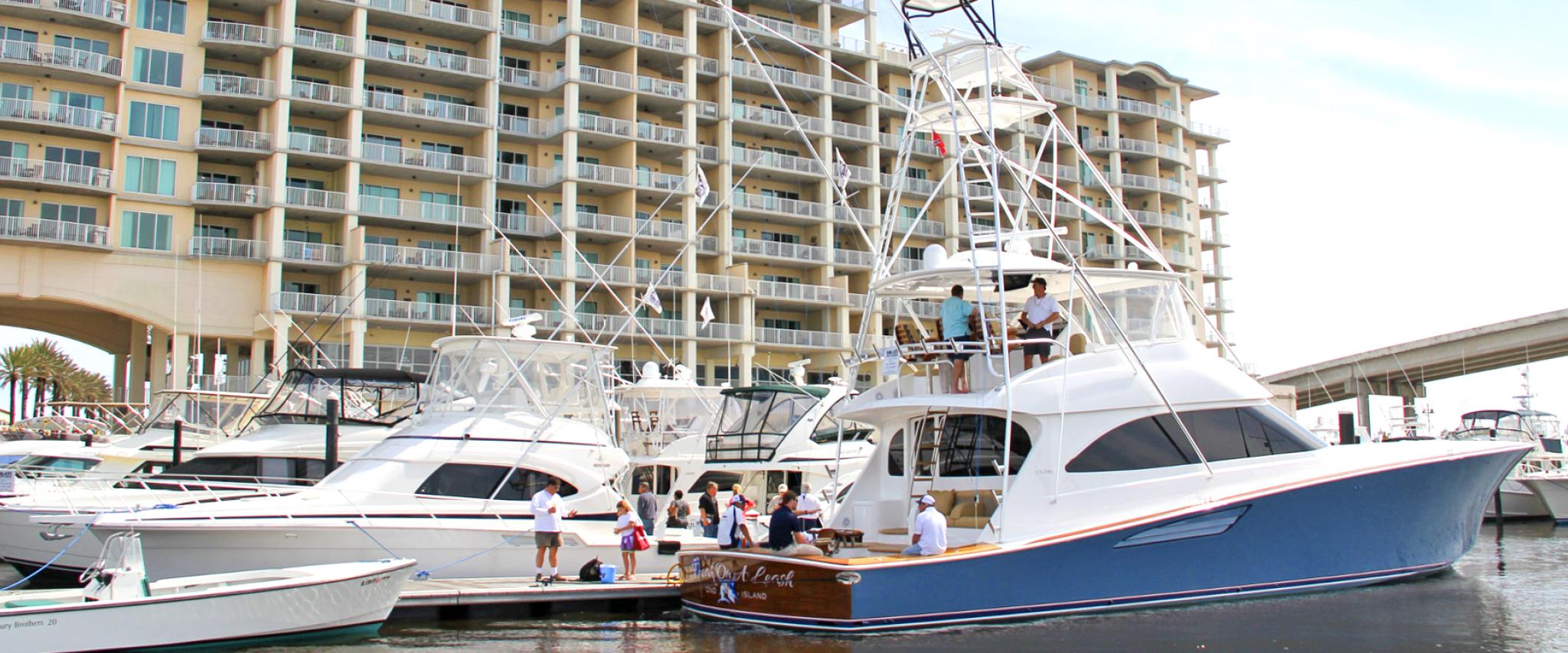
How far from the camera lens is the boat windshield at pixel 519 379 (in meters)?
21.7

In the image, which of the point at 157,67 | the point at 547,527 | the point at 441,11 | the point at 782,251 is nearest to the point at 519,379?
the point at 547,527

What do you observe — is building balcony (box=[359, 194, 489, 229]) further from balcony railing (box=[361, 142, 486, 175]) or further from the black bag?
the black bag

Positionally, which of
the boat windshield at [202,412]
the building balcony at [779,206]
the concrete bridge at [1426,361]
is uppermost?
the building balcony at [779,206]

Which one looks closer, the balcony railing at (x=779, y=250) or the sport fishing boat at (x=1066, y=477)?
the sport fishing boat at (x=1066, y=477)

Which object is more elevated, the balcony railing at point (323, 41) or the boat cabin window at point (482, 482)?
the balcony railing at point (323, 41)

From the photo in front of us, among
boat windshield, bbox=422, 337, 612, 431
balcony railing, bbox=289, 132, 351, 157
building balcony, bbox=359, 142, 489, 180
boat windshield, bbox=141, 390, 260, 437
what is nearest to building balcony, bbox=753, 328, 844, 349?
building balcony, bbox=359, 142, 489, 180

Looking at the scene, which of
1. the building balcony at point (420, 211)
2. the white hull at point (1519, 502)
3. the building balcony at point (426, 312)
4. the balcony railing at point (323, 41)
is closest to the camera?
the white hull at point (1519, 502)

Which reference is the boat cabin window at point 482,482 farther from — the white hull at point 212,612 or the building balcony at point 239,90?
the building balcony at point 239,90

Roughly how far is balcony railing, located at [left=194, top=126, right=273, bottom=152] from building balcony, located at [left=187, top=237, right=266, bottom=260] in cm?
380

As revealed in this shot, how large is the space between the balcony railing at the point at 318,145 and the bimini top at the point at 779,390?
Answer: 33.5m

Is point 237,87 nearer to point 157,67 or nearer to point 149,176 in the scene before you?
point 157,67

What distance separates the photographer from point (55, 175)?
48.8m

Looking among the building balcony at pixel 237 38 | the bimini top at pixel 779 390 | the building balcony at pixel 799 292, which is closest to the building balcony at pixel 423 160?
the building balcony at pixel 237 38

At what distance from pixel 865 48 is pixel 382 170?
26934mm
